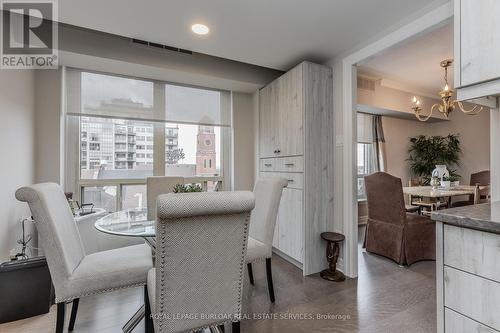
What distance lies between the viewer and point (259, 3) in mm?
1831

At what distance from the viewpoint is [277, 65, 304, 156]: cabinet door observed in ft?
8.47

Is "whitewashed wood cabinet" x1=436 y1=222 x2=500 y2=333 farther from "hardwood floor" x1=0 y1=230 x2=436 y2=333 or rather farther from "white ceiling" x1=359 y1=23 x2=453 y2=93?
"white ceiling" x1=359 y1=23 x2=453 y2=93

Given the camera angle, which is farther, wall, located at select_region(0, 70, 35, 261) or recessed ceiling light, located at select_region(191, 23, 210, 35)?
recessed ceiling light, located at select_region(191, 23, 210, 35)

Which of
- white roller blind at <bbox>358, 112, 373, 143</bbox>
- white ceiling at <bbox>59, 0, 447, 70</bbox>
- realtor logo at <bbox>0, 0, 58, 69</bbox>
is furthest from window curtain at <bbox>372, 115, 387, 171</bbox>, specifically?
realtor logo at <bbox>0, 0, 58, 69</bbox>

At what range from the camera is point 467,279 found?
989mm

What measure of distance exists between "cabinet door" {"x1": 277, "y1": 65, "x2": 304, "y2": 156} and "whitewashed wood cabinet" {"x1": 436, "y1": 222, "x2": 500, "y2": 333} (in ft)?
5.33

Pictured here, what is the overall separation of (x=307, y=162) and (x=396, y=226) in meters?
1.41

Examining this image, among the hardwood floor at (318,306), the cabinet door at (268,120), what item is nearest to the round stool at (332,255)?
the hardwood floor at (318,306)

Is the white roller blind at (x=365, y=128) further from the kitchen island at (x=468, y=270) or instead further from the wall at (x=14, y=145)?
the wall at (x=14, y=145)

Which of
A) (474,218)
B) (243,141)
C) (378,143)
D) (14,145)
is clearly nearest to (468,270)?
(474,218)

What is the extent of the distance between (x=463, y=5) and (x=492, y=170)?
940 mm

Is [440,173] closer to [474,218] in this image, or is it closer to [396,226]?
[396,226]

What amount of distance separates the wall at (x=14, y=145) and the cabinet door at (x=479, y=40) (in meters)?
3.18

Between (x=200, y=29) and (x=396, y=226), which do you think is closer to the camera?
(x=200, y=29)
